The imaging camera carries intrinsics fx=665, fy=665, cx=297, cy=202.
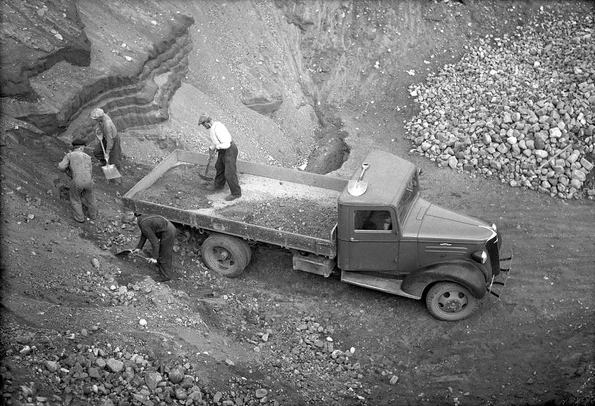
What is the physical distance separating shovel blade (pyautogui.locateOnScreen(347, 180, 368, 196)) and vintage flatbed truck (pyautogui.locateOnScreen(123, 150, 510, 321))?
15mm

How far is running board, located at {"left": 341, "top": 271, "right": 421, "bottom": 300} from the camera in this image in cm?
972

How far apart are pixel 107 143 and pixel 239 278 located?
10.6 ft

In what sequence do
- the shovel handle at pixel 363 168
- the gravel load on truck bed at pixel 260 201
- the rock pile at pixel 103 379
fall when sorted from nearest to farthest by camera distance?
the rock pile at pixel 103 379, the shovel handle at pixel 363 168, the gravel load on truck bed at pixel 260 201

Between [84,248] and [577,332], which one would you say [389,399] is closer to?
[577,332]

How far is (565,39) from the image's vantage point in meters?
15.5

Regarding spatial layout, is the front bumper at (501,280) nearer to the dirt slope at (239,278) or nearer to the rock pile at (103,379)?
the dirt slope at (239,278)

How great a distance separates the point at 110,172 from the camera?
1145 cm

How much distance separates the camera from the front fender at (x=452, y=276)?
30.1 feet

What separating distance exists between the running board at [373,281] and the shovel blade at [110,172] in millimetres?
4397

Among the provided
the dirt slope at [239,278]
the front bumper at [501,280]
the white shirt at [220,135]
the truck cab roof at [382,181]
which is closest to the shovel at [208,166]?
the white shirt at [220,135]

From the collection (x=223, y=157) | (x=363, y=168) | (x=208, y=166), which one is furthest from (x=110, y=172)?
(x=363, y=168)

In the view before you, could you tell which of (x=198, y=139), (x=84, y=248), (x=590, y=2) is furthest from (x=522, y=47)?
(x=84, y=248)

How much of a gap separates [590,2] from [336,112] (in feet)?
24.5

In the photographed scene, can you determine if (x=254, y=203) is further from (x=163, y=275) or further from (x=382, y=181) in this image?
(x=382, y=181)
